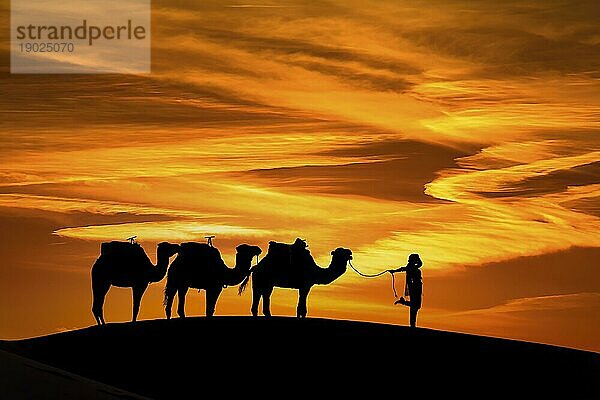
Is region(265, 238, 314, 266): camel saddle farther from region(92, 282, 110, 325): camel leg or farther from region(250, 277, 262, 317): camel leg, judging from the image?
region(92, 282, 110, 325): camel leg

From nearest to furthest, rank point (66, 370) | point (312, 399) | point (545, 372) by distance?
point (312, 399) < point (66, 370) < point (545, 372)

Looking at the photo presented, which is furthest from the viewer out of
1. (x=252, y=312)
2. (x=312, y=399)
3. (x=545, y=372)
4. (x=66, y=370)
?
(x=252, y=312)

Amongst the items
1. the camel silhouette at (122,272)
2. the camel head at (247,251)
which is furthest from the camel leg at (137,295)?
the camel head at (247,251)

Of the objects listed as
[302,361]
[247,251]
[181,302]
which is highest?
[247,251]

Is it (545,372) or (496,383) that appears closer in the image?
(496,383)

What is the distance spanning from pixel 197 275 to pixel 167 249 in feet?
7.20

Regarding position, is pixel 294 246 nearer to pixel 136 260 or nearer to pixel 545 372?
pixel 136 260

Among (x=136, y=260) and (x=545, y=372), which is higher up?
(x=136, y=260)

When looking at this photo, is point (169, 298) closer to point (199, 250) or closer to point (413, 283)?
point (199, 250)

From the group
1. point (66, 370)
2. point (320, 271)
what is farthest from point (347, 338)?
point (66, 370)

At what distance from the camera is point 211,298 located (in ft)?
128

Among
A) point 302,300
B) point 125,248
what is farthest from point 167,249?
point 302,300

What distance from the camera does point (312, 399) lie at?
31.9 m

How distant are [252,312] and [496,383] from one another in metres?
8.49
